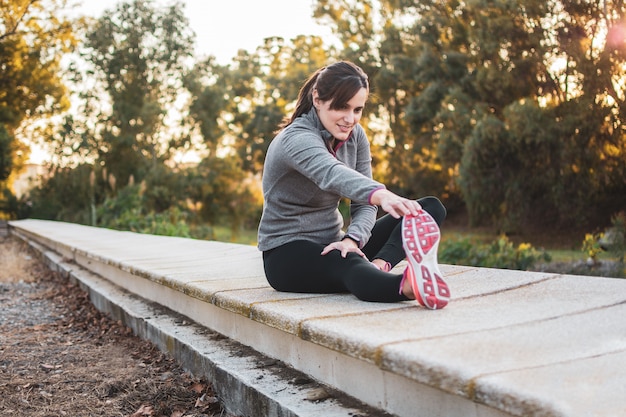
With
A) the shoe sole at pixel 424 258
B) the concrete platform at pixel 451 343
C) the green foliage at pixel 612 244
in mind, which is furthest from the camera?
the green foliage at pixel 612 244

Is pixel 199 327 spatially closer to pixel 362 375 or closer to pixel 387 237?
pixel 387 237

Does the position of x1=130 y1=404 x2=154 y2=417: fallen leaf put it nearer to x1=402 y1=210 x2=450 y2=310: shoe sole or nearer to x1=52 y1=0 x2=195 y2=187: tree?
x1=402 y1=210 x2=450 y2=310: shoe sole

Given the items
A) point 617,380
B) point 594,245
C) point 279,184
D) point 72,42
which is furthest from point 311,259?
point 72,42

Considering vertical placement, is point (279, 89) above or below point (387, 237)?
above

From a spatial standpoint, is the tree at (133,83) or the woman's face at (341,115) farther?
the tree at (133,83)

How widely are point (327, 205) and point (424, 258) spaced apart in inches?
31.3

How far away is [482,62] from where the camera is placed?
17344mm

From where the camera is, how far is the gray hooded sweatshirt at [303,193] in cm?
251

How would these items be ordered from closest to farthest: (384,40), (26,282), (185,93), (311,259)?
1. (311,259)
2. (26,282)
3. (384,40)
4. (185,93)

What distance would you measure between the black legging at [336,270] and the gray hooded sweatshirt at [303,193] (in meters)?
0.08

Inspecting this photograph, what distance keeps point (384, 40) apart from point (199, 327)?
20.7 metres

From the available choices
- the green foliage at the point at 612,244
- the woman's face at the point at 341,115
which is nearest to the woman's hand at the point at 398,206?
the woman's face at the point at 341,115

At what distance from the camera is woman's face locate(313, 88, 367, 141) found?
258cm

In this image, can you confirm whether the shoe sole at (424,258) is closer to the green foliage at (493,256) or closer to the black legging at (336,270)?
the black legging at (336,270)
